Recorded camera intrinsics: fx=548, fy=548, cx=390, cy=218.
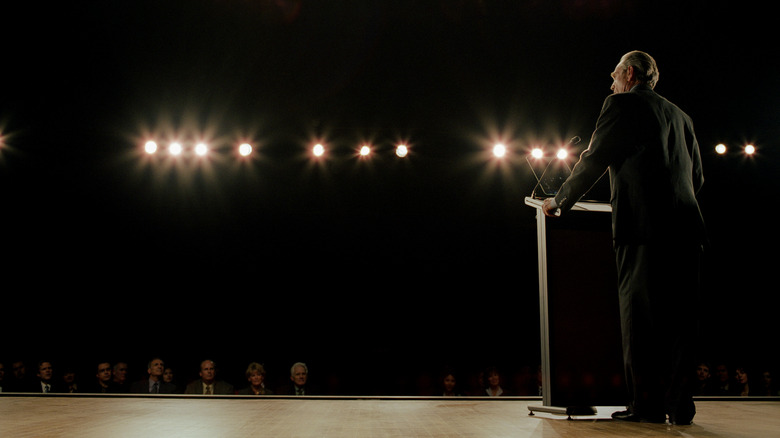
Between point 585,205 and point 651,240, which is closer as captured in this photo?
point 651,240

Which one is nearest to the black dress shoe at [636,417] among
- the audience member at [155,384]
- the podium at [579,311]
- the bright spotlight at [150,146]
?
the podium at [579,311]

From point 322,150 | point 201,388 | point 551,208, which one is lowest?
point 201,388

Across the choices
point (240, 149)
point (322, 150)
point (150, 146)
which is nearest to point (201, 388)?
point (240, 149)

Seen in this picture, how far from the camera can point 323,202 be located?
6945mm

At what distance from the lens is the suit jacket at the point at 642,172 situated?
1.42m

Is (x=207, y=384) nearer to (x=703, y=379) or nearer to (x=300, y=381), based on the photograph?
(x=300, y=381)

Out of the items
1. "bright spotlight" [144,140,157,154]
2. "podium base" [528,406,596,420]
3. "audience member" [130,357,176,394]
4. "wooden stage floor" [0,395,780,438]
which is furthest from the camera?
"bright spotlight" [144,140,157,154]

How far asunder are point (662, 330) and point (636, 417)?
0.23 m

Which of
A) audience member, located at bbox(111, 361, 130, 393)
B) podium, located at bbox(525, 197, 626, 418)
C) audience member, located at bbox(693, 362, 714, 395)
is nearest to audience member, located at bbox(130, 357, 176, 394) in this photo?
audience member, located at bbox(111, 361, 130, 393)

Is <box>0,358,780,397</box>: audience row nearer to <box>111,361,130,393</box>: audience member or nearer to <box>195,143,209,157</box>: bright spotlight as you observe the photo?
<box>111,361,130,393</box>: audience member

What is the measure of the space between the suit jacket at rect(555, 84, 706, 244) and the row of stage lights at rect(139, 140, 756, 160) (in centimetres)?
445

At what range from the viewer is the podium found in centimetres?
159

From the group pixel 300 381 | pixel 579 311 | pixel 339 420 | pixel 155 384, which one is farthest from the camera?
pixel 300 381

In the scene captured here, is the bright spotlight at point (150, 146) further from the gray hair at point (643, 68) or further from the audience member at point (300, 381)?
the gray hair at point (643, 68)
